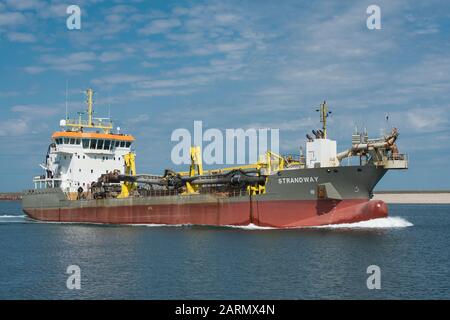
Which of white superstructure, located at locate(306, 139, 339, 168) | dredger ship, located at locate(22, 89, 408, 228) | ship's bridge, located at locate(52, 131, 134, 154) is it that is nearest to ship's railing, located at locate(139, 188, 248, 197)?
dredger ship, located at locate(22, 89, 408, 228)

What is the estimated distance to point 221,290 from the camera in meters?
17.8

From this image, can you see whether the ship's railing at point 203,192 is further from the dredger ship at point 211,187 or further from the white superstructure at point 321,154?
the white superstructure at point 321,154

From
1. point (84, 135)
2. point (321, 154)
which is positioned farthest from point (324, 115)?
point (84, 135)

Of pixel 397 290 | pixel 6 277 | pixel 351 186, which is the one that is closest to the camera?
pixel 397 290

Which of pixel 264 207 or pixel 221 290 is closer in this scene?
pixel 221 290

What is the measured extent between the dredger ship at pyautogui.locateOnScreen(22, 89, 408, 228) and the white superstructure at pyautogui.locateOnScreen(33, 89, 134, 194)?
0.29 feet

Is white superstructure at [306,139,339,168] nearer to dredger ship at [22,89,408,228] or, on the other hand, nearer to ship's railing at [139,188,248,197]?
dredger ship at [22,89,408,228]

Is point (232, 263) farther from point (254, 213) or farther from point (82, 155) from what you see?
point (82, 155)

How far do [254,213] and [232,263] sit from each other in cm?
1183

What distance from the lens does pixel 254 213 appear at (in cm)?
3391

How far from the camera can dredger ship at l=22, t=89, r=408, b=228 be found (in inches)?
1227

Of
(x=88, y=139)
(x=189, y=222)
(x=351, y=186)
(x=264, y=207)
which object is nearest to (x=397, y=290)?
(x=351, y=186)
